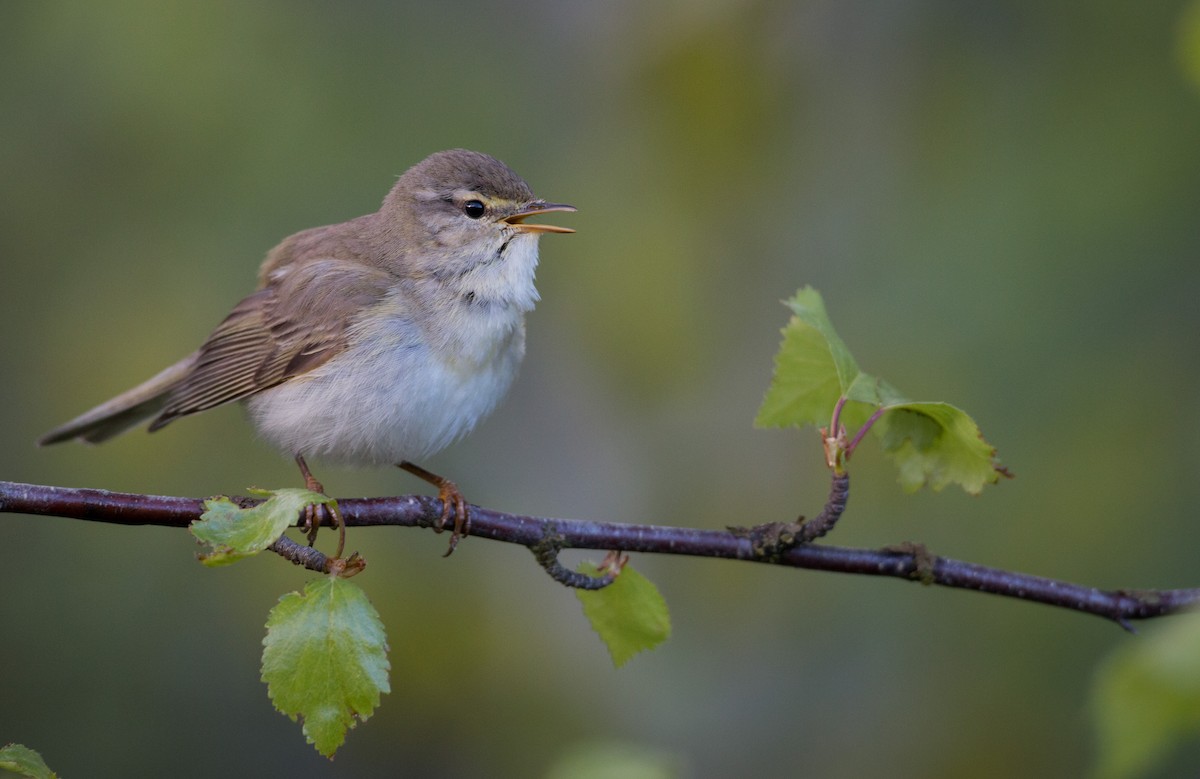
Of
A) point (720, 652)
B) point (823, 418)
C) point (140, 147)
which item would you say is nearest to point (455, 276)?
point (823, 418)

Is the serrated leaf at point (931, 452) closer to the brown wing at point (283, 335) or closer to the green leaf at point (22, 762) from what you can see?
the green leaf at point (22, 762)

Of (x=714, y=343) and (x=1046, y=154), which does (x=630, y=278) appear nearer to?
(x=714, y=343)

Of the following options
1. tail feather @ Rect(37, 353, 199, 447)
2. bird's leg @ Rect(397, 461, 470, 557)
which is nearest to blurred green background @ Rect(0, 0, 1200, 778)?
tail feather @ Rect(37, 353, 199, 447)

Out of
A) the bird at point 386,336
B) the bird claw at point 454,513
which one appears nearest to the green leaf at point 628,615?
the bird claw at point 454,513

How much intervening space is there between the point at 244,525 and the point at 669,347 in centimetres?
374

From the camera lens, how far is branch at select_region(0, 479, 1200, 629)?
265 cm

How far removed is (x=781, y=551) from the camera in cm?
272

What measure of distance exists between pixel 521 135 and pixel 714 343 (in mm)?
1706

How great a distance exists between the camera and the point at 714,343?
601 cm

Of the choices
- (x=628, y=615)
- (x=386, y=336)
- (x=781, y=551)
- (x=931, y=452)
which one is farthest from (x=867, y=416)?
(x=386, y=336)

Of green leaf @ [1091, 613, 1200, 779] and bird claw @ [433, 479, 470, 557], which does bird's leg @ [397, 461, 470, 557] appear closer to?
bird claw @ [433, 479, 470, 557]

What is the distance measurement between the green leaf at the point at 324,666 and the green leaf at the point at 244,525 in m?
0.17

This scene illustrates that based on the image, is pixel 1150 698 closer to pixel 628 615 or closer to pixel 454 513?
pixel 628 615

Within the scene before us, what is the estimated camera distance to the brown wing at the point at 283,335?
13.1 feet
